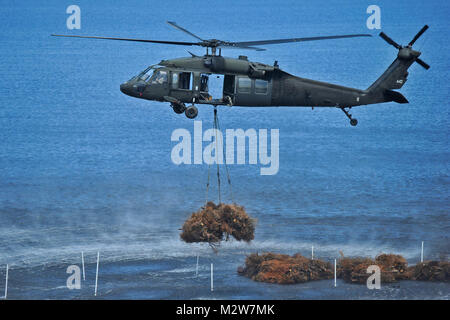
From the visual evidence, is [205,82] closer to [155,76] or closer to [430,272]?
[155,76]

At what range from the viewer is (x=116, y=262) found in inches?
3730

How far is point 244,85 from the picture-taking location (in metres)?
51.2

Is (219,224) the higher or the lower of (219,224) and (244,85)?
the lower

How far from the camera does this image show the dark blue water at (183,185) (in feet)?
299

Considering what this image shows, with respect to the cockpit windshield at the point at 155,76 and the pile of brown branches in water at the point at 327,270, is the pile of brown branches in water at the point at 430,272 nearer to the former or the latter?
the pile of brown branches in water at the point at 327,270

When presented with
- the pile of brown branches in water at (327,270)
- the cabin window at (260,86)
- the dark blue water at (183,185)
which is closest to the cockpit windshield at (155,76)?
the cabin window at (260,86)

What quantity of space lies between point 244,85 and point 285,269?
38.0m

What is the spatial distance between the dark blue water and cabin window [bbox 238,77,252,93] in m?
33.5

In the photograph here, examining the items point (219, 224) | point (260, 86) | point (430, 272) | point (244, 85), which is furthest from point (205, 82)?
point (430, 272)

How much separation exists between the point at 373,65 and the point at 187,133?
48468 mm

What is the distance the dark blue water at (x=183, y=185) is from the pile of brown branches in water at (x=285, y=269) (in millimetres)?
919

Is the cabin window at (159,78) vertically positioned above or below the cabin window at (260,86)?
above

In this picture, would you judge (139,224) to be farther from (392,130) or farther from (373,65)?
(373,65)
